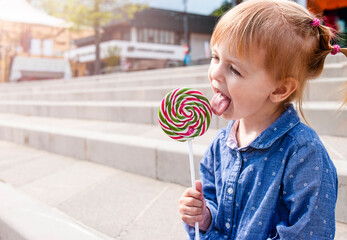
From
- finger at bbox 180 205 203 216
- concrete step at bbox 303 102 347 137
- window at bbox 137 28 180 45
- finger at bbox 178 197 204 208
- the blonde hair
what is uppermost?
window at bbox 137 28 180 45

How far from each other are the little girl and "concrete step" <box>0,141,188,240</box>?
23.6 inches

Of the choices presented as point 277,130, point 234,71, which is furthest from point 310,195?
point 234,71

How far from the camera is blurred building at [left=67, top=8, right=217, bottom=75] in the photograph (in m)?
31.3

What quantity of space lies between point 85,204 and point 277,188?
1432 mm

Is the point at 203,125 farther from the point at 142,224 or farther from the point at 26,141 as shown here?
the point at 26,141

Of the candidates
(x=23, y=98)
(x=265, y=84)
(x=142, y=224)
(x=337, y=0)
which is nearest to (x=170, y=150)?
(x=142, y=224)

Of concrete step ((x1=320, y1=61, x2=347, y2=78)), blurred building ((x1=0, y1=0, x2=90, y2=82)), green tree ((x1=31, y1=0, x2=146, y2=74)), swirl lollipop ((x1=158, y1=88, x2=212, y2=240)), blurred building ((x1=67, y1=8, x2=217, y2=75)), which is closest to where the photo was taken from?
swirl lollipop ((x1=158, y1=88, x2=212, y2=240))

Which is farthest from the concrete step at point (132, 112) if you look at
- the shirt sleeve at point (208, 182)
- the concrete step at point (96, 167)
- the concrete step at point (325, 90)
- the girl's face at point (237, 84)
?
the shirt sleeve at point (208, 182)

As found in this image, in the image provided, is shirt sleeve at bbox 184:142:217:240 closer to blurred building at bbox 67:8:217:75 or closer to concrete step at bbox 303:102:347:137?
concrete step at bbox 303:102:347:137

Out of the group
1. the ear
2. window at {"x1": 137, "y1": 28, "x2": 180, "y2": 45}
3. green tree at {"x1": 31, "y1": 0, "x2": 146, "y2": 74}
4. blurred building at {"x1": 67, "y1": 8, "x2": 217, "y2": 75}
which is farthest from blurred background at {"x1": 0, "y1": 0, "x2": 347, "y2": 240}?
window at {"x1": 137, "y1": 28, "x2": 180, "y2": 45}

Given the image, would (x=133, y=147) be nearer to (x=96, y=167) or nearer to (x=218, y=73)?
(x=96, y=167)

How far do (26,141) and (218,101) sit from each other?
3438mm

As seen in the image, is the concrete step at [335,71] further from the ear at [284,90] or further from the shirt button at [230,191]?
the shirt button at [230,191]

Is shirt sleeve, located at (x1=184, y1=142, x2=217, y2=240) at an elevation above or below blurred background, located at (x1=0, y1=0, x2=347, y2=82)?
below
